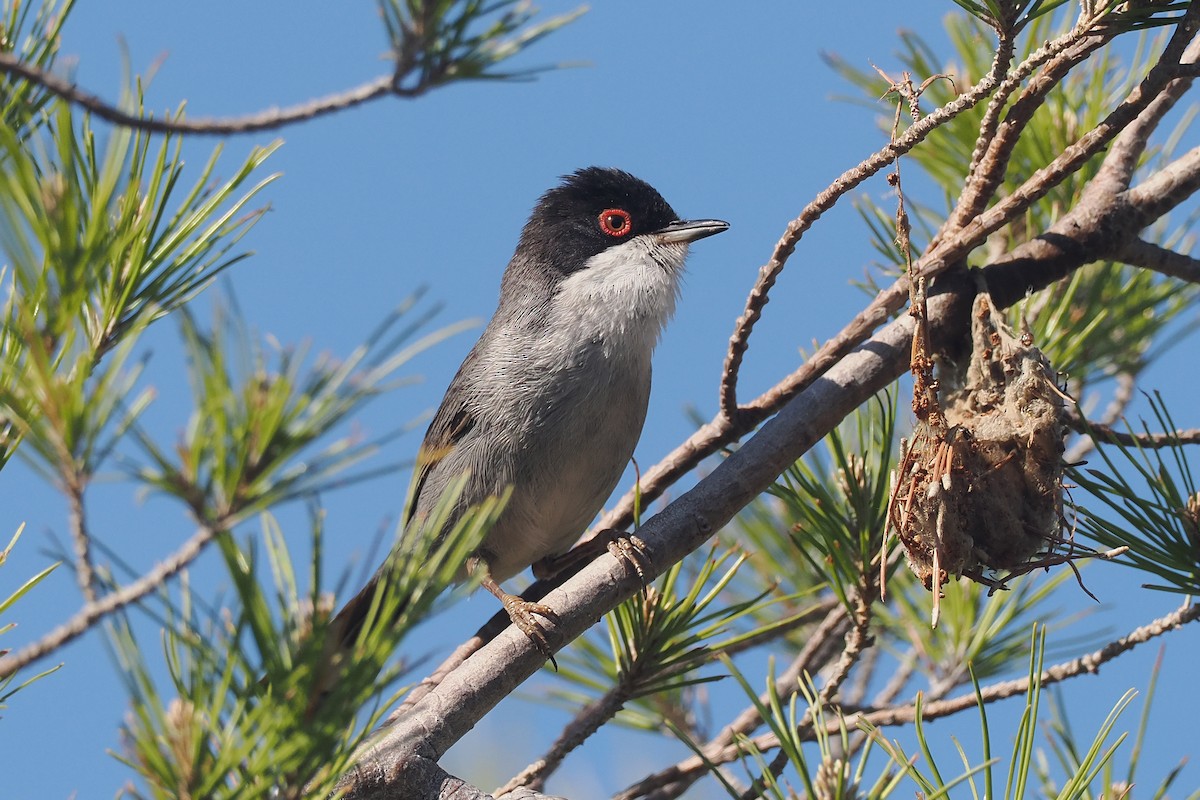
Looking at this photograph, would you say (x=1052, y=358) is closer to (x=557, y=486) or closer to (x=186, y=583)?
(x=557, y=486)

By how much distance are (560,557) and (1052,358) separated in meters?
1.78

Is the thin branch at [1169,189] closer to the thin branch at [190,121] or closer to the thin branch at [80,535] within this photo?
the thin branch at [190,121]

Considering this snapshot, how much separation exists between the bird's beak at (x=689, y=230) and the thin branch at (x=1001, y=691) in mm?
1929

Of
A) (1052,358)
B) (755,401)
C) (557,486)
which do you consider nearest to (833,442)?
(755,401)

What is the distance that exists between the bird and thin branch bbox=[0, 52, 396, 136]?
167 cm

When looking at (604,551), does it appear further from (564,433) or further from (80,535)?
(80,535)

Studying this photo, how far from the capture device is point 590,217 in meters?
4.59

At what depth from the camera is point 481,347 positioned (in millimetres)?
4254

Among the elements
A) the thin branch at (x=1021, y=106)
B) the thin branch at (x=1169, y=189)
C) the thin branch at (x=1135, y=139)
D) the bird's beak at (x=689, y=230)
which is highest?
the bird's beak at (x=689, y=230)

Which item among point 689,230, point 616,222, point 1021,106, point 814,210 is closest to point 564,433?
point 689,230

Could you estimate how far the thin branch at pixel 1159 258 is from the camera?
3.03m

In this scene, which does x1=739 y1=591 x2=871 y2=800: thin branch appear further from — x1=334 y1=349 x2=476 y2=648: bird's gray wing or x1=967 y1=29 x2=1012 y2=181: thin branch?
x1=334 y1=349 x2=476 y2=648: bird's gray wing

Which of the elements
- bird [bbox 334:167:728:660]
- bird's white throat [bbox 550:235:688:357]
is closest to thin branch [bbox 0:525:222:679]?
bird [bbox 334:167:728:660]

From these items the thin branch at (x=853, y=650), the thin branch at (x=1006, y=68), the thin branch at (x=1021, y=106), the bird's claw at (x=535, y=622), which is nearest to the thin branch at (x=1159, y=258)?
the thin branch at (x=1021, y=106)
